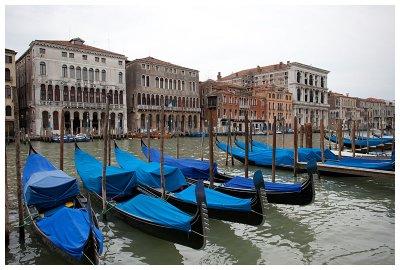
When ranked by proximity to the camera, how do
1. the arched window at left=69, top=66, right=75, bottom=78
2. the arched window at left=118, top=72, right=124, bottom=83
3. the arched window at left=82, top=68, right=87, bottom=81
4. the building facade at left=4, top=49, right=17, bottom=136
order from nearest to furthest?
the building facade at left=4, top=49, right=17, bottom=136, the arched window at left=69, top=66, right=75, bottom=78, the arched window at left=82, top=68, right=87, bottom=81, the arched window at left=118, top=72, right=124, bottom=83

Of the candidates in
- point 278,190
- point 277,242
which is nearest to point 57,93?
point 278,190

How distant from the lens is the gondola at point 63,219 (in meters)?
3.48

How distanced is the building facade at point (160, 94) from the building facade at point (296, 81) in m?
11.1

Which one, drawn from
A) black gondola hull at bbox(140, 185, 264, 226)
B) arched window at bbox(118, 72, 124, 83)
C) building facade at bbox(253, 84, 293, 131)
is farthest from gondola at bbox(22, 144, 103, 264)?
building facade at bbox(253, 84, 293, 131)

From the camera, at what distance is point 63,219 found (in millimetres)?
4125

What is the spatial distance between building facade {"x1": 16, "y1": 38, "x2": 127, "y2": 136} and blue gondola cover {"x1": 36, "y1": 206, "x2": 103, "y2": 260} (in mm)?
20345

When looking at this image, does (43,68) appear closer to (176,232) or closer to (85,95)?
(85,95)

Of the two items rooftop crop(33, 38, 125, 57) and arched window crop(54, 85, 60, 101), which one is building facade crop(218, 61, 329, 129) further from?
arched window crop(54, 85, 60, 101)

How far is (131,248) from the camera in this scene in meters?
4.46

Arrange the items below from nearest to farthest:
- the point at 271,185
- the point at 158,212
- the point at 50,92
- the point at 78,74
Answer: the point at 158,212 < the point at 271,185 < the point at 50,92 < the point at 78,74

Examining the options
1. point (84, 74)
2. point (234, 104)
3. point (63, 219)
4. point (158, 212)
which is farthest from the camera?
point (234, 104)

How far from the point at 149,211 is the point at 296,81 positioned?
126 feet

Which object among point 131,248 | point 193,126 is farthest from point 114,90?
point 131,248

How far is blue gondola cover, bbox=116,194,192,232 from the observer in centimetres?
417
